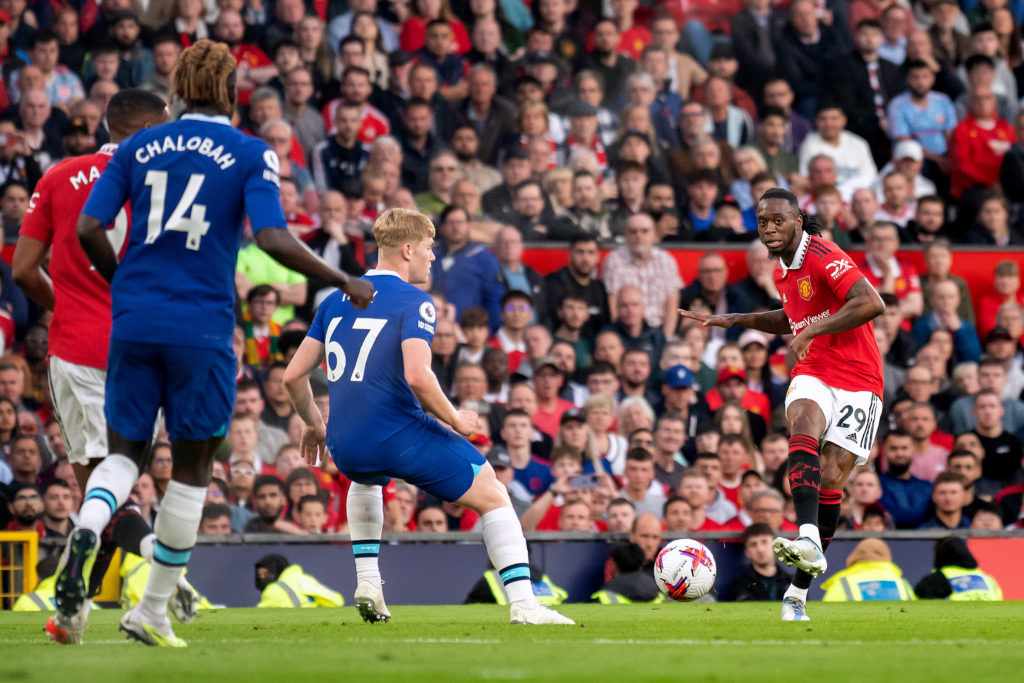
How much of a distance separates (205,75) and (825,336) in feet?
15.0

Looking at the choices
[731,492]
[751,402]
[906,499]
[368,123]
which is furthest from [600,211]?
[906,499]

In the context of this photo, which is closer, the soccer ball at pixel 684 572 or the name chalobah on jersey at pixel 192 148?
the name chalobah on jersey at pixel 192 148

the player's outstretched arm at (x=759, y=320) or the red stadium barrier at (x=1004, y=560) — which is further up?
the player's outstretched arm at (x=759, y=320)

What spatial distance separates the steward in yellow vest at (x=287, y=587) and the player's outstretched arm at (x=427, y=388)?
4.25 meters

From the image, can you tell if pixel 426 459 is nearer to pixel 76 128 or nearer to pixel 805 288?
pixel 805 288

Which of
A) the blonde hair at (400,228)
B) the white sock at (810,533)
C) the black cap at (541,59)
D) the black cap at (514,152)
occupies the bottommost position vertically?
the white sock at (810,533)

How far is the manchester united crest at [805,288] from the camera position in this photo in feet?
30.9

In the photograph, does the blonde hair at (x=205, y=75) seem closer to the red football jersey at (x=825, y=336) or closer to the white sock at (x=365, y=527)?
the white sock at (x=365, y=527)

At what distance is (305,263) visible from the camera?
6086 mm

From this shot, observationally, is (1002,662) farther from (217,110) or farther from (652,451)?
(652,451)

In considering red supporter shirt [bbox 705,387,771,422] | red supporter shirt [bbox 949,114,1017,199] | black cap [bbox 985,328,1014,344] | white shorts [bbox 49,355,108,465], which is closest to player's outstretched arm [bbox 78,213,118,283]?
white shorts [bbox 49,355,108,465]

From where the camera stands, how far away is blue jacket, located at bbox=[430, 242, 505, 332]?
582 inches

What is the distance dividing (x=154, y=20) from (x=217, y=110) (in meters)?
10.7

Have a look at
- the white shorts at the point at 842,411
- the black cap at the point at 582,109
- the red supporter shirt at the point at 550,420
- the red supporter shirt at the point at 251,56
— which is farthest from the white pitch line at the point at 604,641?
the black cap at the point at 582,109
